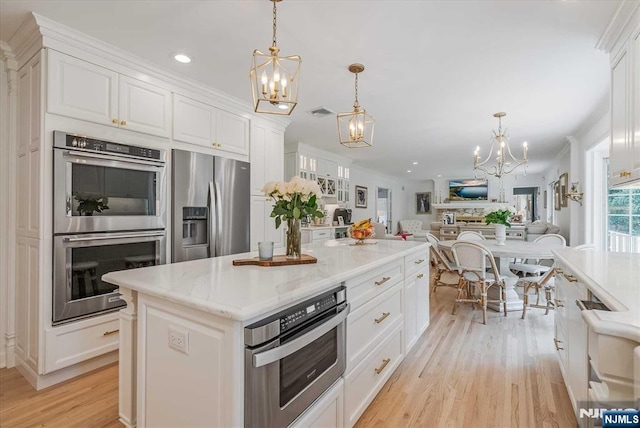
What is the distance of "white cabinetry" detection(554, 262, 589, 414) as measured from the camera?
147cm

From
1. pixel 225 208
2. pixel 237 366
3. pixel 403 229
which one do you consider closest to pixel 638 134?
pixel 237 366

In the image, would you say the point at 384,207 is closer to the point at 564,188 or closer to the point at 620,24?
the point at 564,188

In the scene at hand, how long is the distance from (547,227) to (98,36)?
7.62 meters

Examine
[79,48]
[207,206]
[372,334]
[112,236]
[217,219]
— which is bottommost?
[372,334]

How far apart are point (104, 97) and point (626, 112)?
12.1 ft

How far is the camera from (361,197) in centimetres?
888

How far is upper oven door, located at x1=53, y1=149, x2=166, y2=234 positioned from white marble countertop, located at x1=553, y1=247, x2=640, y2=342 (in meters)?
2.89

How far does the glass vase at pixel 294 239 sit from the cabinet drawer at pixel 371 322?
491 mm

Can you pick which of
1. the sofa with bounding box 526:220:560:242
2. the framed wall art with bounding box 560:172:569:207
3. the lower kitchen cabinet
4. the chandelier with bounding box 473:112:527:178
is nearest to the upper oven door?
the lower kitchen cabinet

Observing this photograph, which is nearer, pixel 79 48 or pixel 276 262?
pixel 276 262

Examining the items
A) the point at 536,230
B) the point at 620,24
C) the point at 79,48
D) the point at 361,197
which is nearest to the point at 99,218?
the point at 79,48

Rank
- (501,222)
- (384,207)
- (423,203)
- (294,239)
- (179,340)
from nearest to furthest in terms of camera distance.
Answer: (179,340) < (294,239) < (501,222) < (384,207) < (423,203)

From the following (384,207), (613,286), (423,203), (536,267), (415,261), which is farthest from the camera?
(423,203)

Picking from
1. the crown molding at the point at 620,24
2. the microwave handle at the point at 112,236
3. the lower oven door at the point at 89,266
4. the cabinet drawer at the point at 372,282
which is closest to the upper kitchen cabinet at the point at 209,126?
the microwave handle at the point at 112,236
